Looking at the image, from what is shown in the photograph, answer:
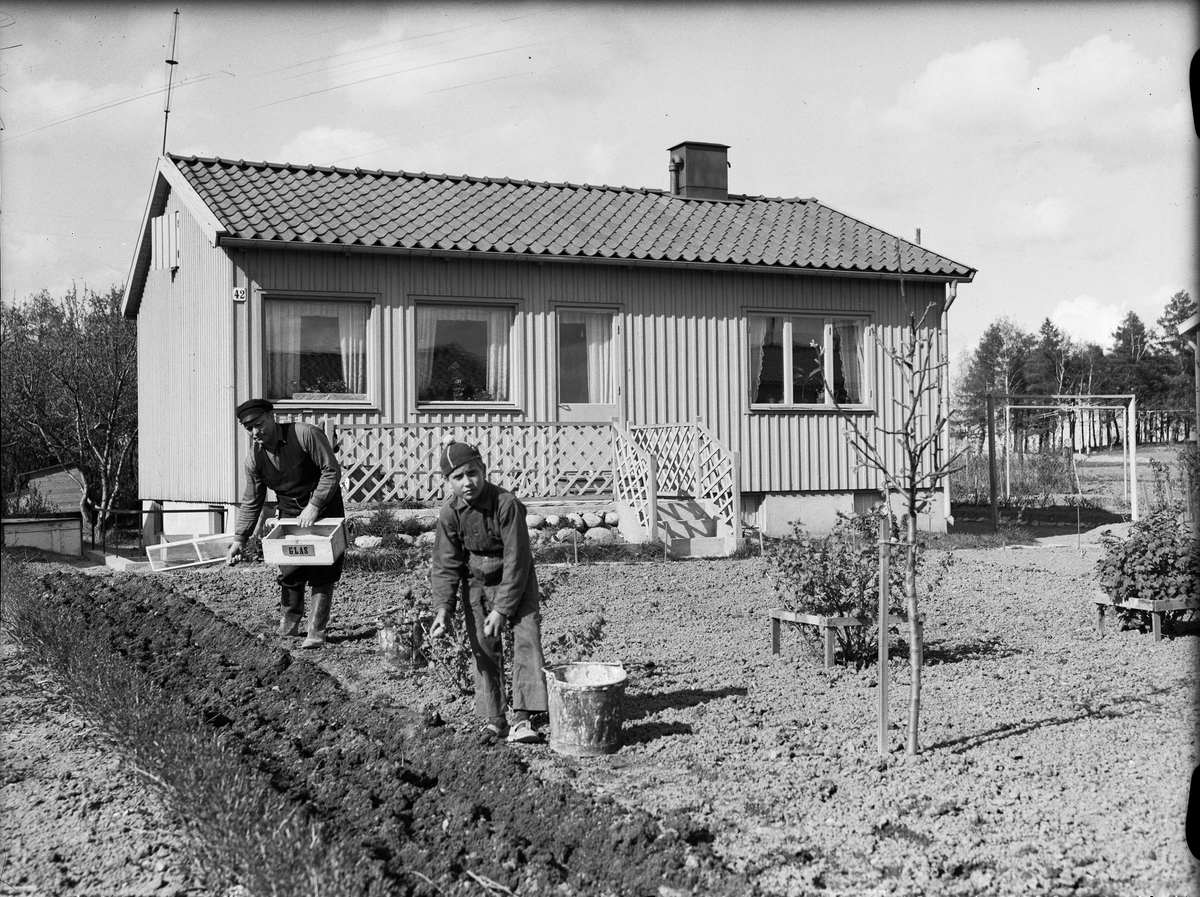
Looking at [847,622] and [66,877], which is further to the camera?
[847,622]

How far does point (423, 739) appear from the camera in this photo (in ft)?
18.5

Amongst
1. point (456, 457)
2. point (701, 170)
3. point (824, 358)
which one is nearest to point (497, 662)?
point (456, 457)

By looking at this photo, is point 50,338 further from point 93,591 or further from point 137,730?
point 137,730

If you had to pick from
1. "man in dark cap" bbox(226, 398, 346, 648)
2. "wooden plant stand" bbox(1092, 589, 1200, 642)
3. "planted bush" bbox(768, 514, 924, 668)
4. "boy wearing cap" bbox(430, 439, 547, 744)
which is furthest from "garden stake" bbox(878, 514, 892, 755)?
"man in dark cap" bbox(226, 398, 346, 648)

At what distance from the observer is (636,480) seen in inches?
562

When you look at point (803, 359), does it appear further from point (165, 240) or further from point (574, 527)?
point (165, 240)

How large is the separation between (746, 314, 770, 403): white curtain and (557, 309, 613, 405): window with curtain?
2.06 metres

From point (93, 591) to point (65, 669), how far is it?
4.02 metres

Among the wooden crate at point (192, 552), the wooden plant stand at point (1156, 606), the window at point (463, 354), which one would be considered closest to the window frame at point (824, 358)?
the window at point (463, 354)

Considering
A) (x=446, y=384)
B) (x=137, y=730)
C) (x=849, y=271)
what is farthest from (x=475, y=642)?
(x=849, y=271)

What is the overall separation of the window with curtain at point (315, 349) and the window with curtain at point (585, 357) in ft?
8.80

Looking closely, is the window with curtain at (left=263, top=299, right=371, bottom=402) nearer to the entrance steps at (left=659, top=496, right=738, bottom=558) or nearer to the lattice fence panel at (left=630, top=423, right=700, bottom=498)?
the lattice fence panel at (left=630, top=423, right=700, bottom=498)

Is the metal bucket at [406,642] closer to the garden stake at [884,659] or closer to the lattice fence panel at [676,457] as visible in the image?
the garden stake at [884,659]

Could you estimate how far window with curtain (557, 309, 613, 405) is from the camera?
15625 millimetres
